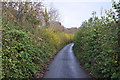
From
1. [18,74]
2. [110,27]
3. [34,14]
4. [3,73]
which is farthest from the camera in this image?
[34,14]

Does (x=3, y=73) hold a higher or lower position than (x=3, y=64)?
lower

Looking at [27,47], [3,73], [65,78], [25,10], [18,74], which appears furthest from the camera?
[25,10]

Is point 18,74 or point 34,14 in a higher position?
point 34,14

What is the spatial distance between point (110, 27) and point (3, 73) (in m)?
4.74

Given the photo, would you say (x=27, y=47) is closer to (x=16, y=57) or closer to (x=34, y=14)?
(x=16, y=57)

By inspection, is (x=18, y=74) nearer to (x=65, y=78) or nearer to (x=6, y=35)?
(x=6, y=35)

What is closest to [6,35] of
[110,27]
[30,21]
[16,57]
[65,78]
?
[16,57]

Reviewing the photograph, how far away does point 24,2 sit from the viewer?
1023 centimetres

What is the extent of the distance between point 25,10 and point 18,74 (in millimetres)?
6059

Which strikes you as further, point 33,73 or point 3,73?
point 33,73

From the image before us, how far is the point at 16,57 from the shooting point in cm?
550

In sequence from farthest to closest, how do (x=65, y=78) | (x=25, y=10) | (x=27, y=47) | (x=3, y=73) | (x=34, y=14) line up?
(x=34, y=14)
(x=25, y=10)
(x=65, y=78)
(x=27, y=47)
(x=3, y=73)

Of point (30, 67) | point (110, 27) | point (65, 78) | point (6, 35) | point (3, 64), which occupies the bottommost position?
point (65, 78)

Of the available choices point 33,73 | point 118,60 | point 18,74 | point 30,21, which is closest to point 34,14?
point 30,21
